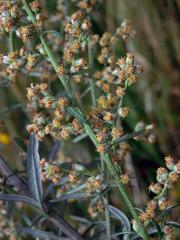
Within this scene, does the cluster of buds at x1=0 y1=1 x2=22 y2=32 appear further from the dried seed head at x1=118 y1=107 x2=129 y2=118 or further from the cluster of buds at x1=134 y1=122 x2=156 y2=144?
the cluster of buds at x1=134 y1=122 x2=156 y2=144

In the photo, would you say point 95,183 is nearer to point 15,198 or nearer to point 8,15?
point 15,198

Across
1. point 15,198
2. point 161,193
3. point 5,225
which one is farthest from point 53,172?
point 5,225

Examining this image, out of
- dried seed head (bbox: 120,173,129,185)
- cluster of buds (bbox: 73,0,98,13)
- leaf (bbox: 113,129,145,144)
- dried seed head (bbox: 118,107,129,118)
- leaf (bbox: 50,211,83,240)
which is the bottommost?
Answer: leaf (bbox: 50,211,83,240)

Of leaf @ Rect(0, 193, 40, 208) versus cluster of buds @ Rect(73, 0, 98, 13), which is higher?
cluster of buds @ Rect(73, 0, 98, 13)

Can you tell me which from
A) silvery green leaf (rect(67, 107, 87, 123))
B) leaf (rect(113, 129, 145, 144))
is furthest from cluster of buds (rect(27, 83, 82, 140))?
leaf (rect(113, 129, 145, 144))

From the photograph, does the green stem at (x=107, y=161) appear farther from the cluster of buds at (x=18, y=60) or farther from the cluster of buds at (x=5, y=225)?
the cluster of buds at (x=5, y=225)

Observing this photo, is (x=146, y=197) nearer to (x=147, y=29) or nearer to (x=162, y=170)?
(x=147, y=29)

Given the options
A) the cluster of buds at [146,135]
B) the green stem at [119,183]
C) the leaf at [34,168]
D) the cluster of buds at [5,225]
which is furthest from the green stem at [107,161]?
the cluster of buds at [5,225]

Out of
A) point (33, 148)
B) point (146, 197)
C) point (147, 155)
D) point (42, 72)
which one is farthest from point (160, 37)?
point (33, 148)
